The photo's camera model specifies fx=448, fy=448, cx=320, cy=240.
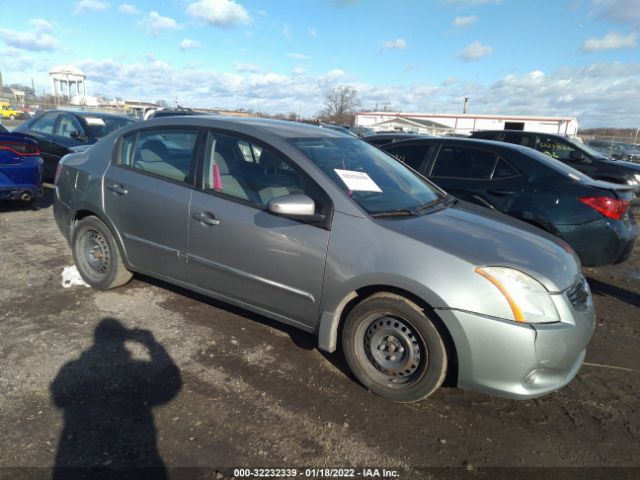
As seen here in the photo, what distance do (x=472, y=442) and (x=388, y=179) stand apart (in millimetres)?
1945

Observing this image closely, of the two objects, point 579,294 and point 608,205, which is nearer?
point 579,294

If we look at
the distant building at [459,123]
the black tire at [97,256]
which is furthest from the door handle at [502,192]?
the distant building at [459,123]

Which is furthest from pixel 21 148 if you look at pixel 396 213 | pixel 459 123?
pixel 459 123

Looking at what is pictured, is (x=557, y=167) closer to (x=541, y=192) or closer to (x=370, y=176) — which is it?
(x=541, y=192)

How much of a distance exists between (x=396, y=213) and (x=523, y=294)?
0.97 meters

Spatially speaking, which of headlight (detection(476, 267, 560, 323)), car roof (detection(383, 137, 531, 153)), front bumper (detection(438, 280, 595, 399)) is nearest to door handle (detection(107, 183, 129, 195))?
front bumper (detection(438, 280, 595, 399))

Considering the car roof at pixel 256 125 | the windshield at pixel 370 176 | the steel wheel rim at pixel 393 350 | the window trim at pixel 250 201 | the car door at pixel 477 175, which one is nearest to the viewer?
the steel wheel rim at pixel 393 350

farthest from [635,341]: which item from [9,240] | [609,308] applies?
[9,240]

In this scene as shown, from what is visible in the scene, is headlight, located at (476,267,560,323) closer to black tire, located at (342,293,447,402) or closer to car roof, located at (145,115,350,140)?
black tire, located at (342,293,447,402)

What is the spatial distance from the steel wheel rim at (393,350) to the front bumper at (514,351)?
0.26 metres

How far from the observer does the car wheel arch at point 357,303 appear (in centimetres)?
266

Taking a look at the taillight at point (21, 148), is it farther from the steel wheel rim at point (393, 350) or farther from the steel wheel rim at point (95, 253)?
the steel wheel rim at point (393, 350)

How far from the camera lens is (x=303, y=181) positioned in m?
3.11

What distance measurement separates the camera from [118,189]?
3910mm
